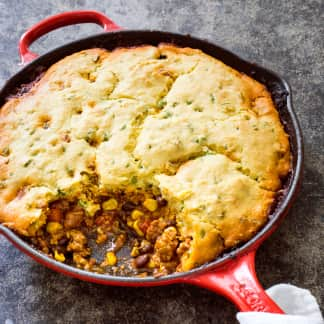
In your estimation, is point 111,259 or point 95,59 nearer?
point 111,259

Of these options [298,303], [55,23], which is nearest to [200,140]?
[298,303]

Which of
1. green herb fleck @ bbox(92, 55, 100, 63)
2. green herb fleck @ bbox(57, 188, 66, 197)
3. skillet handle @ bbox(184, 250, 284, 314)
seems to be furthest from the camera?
green herb fleck @ bbox(92, 55, 100, 63)

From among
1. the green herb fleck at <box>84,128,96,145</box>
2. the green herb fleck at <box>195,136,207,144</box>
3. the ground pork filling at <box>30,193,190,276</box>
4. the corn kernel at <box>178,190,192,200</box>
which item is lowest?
the ground pork filling at <box>30,193,190,276</box>

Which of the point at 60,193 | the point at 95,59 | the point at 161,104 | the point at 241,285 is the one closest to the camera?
the point at 241,285

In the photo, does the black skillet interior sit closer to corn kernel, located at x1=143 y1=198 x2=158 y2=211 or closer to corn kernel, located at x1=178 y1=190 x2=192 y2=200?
corn kernel, located at x1=178 y1=190 x2=192 y2=200

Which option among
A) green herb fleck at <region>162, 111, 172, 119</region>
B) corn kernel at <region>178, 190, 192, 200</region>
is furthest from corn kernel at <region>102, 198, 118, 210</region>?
green herb fleck at <region>162, 111, 172, 119</region>

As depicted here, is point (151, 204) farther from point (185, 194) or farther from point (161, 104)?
point (161, 104)

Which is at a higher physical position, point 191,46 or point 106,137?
point 191,46

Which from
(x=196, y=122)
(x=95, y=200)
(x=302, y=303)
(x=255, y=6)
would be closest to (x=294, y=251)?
(x=302, y=303)

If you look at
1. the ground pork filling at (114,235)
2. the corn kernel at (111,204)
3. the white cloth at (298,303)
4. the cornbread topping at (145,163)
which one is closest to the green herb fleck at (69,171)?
the cornbread topping at (145,163)
